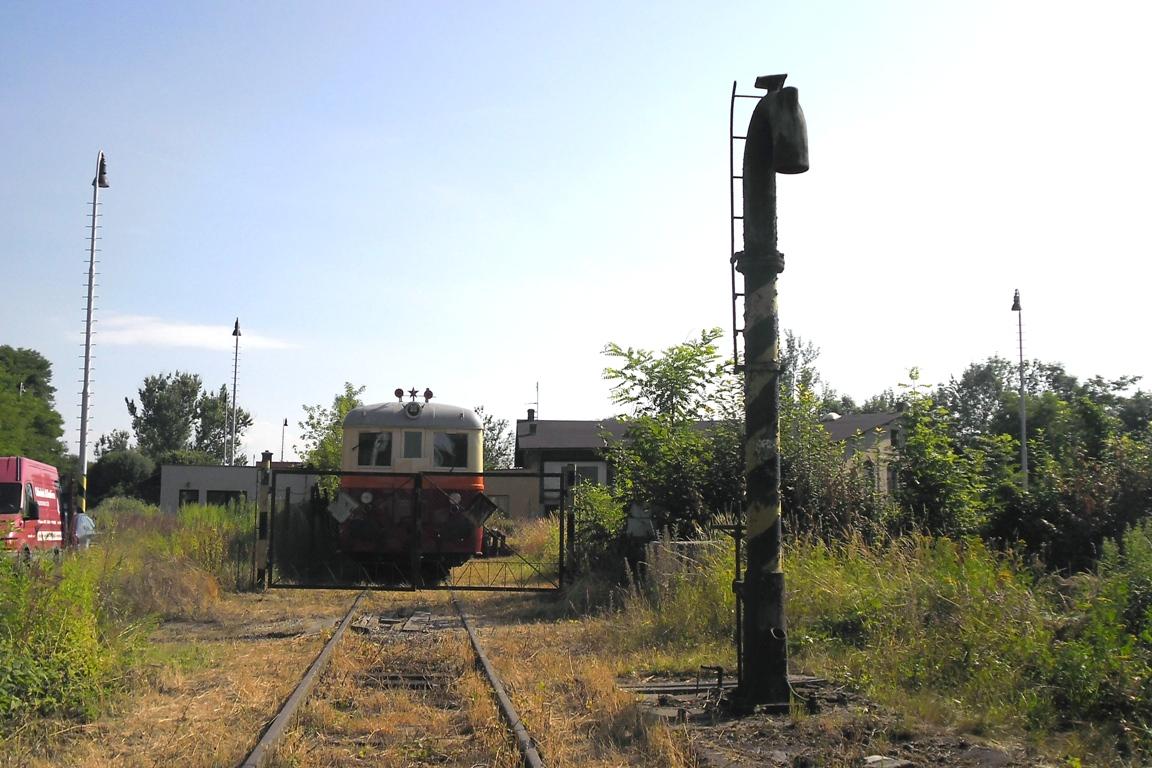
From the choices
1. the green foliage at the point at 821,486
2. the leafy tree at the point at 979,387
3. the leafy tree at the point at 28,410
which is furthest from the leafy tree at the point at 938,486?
the leafy tree at the point at 979,387

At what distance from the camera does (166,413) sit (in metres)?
95.8

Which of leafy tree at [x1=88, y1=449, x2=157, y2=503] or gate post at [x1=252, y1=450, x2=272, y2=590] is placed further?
leafy tree at [x1=88, y1=449, x2=157, y2=503]

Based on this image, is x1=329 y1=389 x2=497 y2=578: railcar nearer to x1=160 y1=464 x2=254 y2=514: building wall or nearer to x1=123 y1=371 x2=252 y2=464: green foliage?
x1=160 y1=464 x2=254 y2=514: building wall

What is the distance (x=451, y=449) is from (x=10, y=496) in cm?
A: 719

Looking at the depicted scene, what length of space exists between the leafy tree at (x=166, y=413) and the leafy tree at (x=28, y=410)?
22.0 meters

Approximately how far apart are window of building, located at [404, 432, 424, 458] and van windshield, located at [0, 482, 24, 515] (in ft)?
20.5

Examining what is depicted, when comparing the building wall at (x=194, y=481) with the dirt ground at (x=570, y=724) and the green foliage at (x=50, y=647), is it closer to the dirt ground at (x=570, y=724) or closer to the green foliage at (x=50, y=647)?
the dirt ground at (x=570, y=724)

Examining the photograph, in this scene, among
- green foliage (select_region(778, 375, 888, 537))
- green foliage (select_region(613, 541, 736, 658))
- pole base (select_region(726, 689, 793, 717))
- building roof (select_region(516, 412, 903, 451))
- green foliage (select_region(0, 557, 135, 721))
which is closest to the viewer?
green foliage (select_region(0, 557, 135, 721))

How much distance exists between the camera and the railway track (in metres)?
6.09

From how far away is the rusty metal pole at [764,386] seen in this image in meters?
7.05

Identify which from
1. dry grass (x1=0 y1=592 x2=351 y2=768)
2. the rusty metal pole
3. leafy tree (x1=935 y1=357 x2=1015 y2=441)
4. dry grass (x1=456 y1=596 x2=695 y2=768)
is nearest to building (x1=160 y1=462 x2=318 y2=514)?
dry grass (x1=0 y1=592 x2=351 y2=768)

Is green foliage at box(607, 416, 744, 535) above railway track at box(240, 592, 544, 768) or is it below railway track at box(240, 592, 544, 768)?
above

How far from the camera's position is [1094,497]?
40.3 feet

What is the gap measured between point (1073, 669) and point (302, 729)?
4932 millimetres
